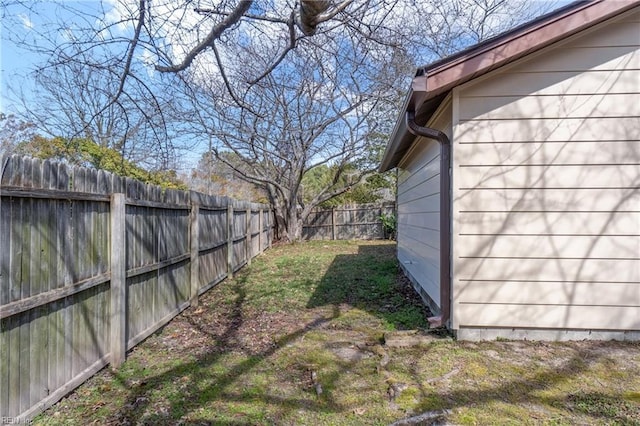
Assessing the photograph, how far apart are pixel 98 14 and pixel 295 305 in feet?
14.3

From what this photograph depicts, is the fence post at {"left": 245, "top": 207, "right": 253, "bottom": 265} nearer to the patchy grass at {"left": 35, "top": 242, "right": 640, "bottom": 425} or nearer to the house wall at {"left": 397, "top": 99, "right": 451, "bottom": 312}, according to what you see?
the house wall at {"left": 397, "top": 99, "right": 451, "bottom": 312}

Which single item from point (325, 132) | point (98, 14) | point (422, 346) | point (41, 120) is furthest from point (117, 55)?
point (325, 132)

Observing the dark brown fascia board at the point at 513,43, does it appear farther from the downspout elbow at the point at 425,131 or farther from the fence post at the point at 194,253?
the fence post at the point at 194,253

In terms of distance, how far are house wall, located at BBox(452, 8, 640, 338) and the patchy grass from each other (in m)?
0.39

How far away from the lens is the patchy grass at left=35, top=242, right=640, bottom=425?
2525mm

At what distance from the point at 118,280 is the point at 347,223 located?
14.7 meters

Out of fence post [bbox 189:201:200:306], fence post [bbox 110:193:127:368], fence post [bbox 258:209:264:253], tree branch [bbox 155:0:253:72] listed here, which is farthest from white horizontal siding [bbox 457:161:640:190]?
fence post [bbox 258:209:264:253]

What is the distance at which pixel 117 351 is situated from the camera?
3.31 metres

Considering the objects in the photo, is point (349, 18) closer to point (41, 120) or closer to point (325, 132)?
point (41, 120)

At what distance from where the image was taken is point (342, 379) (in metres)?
3.09

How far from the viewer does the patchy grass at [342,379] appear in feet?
8.29

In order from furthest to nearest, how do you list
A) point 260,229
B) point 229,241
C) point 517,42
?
point 260,229 → point 229,241 → point 517,42

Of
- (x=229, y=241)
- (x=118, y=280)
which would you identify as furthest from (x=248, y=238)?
(x=118, y=280)

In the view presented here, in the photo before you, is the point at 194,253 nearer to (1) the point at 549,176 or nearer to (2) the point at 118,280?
(2) the point at 118,280
